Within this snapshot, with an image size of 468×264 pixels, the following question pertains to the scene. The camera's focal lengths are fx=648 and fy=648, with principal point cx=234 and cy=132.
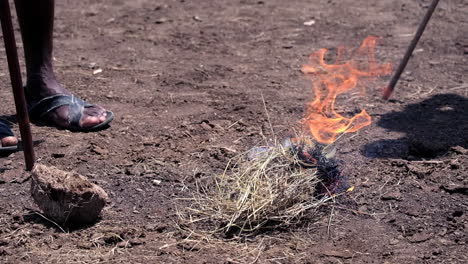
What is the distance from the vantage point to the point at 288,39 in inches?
219

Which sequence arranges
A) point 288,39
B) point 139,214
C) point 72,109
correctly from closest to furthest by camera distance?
point 139,214 < point 72,109 < point 288,39

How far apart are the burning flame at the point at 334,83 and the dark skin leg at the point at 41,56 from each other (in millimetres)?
→ 1313

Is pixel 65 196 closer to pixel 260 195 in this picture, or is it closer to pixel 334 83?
pixel 260 195

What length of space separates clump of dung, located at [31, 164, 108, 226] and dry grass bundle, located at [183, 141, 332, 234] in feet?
1.43

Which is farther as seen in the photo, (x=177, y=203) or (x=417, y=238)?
(x=177, y=203)

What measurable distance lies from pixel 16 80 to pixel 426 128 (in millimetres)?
2355

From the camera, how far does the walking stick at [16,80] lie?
3.00 metres

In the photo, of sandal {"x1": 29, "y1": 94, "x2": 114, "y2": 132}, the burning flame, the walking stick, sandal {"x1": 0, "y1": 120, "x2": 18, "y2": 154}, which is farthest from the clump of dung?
the burning flame

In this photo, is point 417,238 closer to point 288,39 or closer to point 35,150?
point 35,150

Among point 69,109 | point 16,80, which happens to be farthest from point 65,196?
point 69,109

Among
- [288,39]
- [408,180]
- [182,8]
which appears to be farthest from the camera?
[182,8]

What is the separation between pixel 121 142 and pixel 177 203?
0.78 m

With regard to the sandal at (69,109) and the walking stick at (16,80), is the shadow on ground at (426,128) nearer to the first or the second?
the sandal at (69,109)

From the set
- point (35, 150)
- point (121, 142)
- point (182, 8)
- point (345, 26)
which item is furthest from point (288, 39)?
point (35, 150)
